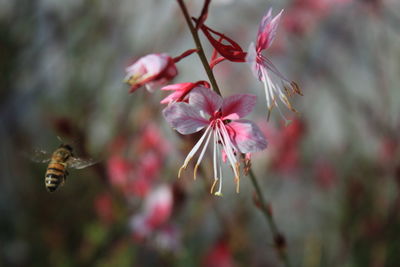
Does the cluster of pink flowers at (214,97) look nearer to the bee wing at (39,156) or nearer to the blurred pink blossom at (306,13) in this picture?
the bee wing at (39,156)

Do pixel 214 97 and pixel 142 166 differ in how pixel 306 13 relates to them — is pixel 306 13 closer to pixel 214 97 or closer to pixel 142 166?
pixel 142 166

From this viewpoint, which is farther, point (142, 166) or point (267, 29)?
point (142, 166)

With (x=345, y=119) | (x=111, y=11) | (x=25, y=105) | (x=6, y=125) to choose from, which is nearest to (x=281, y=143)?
(x=345, y=119)

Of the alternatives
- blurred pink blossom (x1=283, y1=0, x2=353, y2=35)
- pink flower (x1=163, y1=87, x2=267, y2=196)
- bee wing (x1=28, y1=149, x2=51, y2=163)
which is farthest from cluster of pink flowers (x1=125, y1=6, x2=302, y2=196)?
blurred pink blossom (x1=283, y1=0, x2=353, y2=35)

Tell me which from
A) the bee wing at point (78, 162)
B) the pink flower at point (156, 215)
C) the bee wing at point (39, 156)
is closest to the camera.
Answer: the bee wing at point (78, 162)

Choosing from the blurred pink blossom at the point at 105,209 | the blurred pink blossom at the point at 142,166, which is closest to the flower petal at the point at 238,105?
the blurred pink blossom at the point at 142,166

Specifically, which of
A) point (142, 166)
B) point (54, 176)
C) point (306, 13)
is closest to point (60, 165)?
point (54, 176)

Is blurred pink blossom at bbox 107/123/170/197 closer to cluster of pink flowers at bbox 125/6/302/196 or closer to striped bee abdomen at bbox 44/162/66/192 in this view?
striped bee abdomen at bbox 44/162/66/192
